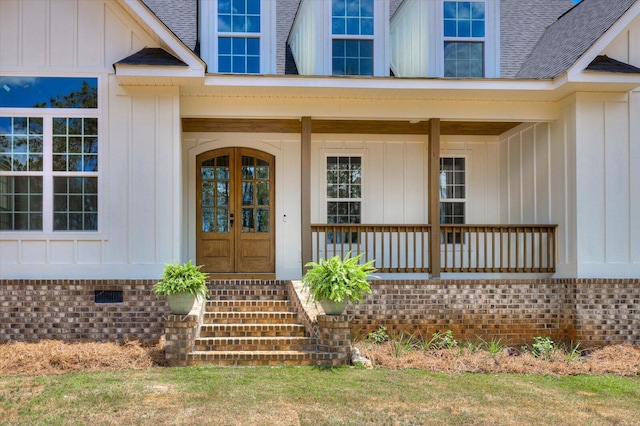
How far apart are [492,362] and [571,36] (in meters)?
6.17

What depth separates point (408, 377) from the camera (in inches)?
298

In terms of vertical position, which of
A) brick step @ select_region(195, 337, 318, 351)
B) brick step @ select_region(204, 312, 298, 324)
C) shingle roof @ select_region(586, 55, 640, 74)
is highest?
shingle roof @ select_region(586, 55, 640, 74)

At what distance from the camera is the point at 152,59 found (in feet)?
30.5

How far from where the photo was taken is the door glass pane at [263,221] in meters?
12.1

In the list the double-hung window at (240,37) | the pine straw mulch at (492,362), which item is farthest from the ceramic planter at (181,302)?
the double-hung window at (240,37)

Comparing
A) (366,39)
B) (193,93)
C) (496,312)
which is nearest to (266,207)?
(193,93)

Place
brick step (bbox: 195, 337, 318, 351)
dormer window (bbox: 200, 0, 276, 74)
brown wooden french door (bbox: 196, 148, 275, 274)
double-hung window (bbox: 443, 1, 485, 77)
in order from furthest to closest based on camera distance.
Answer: brown wooden french door (bbox: 196, 148, 275, 274), double-hung window (bbox: 443, 1, 485, 77), dormer window (bbox: 200, 0, 276, 74), brick step (bbox: 195, 337, 318, 351)

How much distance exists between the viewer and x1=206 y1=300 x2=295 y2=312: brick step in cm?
959

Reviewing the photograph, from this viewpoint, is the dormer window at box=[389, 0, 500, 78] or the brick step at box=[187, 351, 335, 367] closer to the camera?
the brick step at box=[187, 351, 335, 367]

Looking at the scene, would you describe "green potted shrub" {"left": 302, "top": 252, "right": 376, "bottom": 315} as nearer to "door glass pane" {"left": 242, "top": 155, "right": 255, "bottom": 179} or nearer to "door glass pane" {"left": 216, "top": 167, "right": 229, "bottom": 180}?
"door glass pane" {"left": 242, "top": 155, "right": 255, "bottom": 179}

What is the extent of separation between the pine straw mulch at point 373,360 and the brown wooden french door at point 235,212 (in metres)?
3.17

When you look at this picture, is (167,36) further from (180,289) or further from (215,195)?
(180,289)

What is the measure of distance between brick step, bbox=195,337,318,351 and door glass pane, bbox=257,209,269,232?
394 cm

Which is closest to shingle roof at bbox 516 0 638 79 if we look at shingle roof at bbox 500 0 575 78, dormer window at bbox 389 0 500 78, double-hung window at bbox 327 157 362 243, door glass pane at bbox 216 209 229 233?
shingle roof at bbox 500 0 575 78
